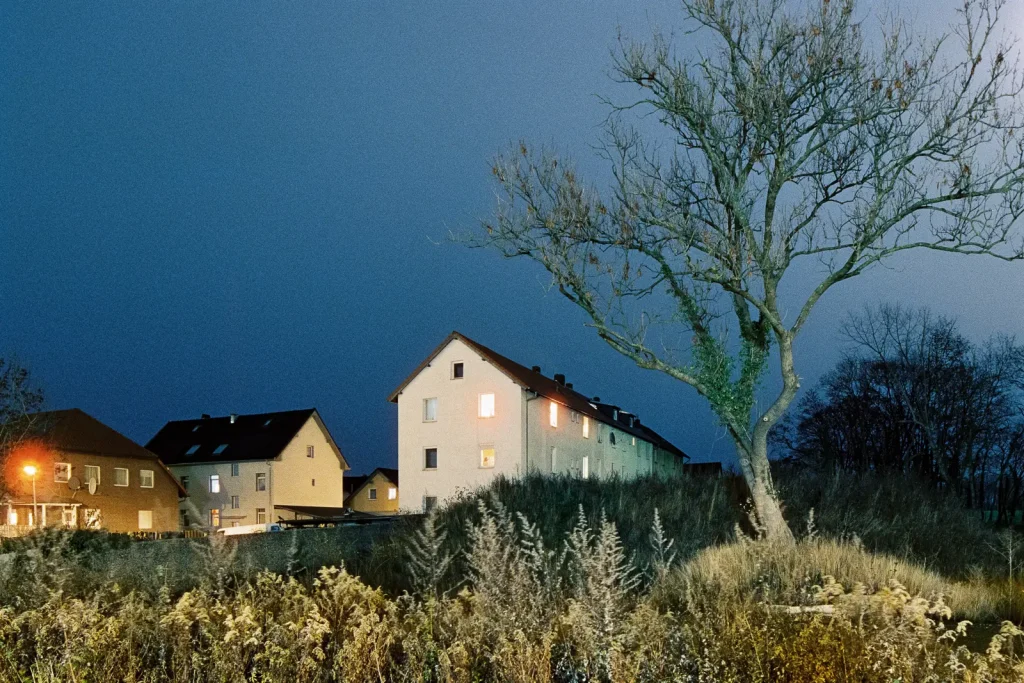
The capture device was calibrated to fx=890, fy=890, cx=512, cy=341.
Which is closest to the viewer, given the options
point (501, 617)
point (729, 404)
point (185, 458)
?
point (501, 617)

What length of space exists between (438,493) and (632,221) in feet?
85.5

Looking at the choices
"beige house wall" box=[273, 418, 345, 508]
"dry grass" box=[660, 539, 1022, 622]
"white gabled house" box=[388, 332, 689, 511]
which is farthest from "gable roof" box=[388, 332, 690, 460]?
"dry grass" box=[660, 539, 1022, 622]

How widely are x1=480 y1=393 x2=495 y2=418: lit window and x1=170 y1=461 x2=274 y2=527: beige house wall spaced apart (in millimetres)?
19153

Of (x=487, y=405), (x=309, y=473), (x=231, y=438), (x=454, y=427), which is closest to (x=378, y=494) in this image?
(x=309, y=473)

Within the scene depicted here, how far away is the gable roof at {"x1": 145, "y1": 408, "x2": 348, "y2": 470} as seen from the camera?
55025 mm

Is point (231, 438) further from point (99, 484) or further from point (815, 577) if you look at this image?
point (815, 577)

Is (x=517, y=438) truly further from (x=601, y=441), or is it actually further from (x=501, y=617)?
(x=501, y=617)

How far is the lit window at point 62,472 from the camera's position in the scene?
4353 cm

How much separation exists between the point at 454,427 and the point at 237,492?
20.5 m

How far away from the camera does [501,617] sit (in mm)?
5551

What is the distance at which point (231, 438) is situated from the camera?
57469 millimetres

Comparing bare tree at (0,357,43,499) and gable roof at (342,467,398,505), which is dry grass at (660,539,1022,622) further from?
gable roof at (342,467,398,505)

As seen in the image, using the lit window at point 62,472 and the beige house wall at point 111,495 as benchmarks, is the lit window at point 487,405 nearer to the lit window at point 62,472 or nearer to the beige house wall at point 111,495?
the beige house wall at point 111,495

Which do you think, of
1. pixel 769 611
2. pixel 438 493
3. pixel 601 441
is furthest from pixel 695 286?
pixel 601 441
